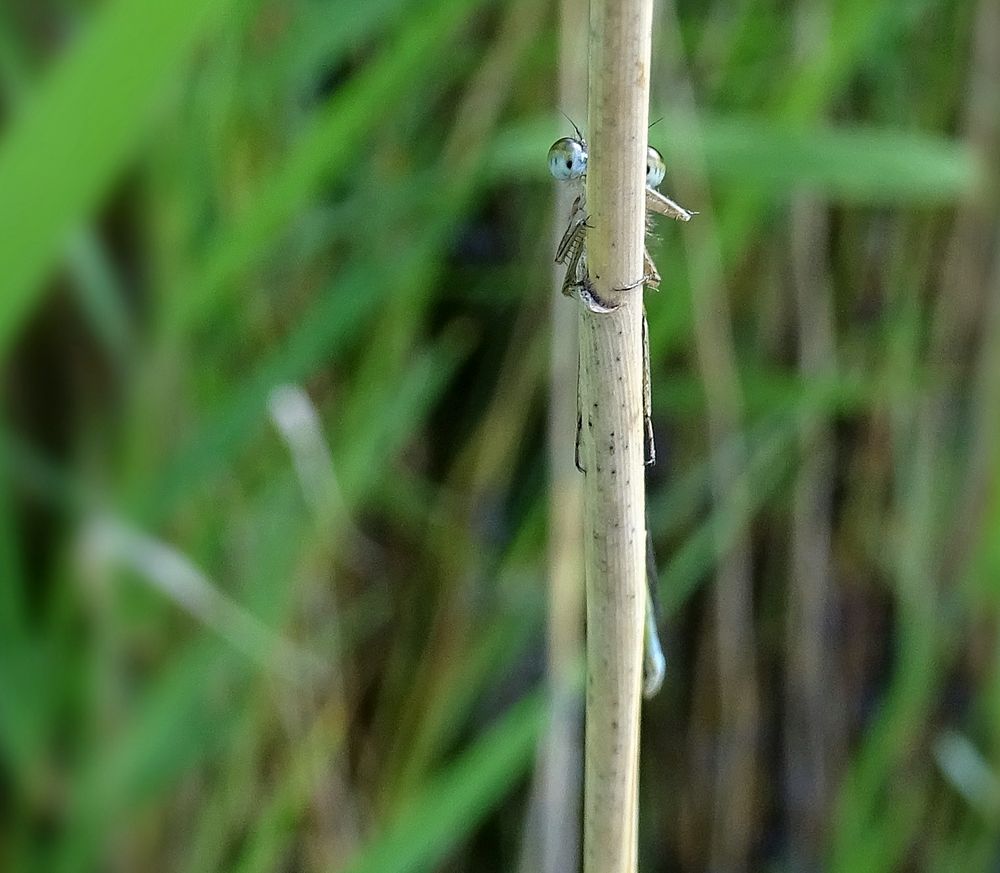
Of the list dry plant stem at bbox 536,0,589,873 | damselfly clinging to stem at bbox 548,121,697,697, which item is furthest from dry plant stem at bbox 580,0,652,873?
dry plant stem at bbox 536,0,589,873

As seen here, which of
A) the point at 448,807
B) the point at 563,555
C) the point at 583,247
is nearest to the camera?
the point at 583,247

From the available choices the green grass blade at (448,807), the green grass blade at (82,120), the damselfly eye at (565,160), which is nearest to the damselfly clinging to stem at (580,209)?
the damselfly eye at (565,160)

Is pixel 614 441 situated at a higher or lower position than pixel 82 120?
lower

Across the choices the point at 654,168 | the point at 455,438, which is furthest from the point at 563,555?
the point at 654,168

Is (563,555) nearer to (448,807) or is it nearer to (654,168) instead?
(448,807)

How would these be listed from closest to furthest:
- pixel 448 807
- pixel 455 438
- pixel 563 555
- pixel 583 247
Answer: pixel 583 247 → pixel 448 807 → pixel 563 555 → pixel 455 438

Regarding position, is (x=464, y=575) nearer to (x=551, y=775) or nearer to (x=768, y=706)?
(x=551, y=775)
